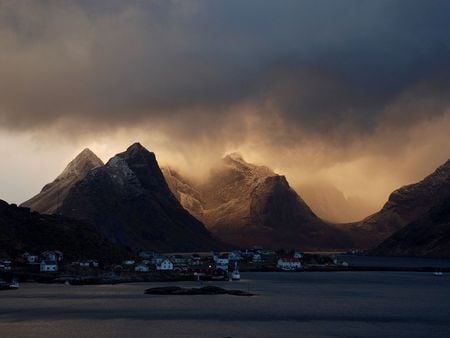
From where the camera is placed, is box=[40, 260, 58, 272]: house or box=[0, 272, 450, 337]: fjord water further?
box=[40, 260, 58, 272]: house

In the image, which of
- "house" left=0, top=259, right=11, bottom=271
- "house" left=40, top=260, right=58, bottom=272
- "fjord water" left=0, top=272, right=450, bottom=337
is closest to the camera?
"fjord water" left=0, top=272, right=450, bottom=337

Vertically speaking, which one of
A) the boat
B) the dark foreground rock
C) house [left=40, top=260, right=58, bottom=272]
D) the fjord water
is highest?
house [left=40, top=260, right=58, bottom=272]

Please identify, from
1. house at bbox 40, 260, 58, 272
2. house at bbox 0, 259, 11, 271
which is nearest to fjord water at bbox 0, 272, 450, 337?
house at bbox 0, 259, 11, 271

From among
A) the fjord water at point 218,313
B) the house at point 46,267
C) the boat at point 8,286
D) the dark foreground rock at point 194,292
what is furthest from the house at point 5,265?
the dark foreground rock at point 194,292

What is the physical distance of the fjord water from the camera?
109m

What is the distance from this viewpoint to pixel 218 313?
5079 inches

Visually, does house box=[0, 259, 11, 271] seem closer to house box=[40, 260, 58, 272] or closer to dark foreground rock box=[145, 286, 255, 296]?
house box=[40, 260, 58, 272]

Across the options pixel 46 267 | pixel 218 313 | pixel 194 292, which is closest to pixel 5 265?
pixel 46 267

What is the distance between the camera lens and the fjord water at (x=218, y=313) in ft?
357

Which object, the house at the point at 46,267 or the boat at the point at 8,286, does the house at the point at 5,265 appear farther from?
the boat at the point at 8,286

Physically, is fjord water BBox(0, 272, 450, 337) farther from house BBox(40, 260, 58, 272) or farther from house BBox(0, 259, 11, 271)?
house BBox(40, 260, 58, 272)

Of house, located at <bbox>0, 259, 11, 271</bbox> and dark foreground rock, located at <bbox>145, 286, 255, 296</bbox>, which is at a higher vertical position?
house, located at <bbox>0, 259, 11, 271</bbox>

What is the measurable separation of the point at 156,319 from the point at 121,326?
897cm

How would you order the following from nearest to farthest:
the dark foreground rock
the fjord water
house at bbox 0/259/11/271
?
the fjord water < the dark foreground rock < house at bbox 0/259/11/271
